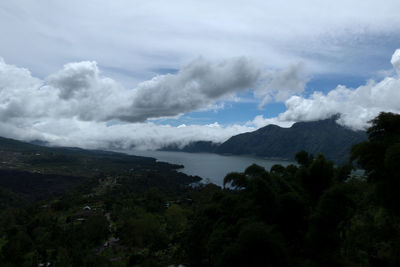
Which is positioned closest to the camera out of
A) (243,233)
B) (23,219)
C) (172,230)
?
(243,233)

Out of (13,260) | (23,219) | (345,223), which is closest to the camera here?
(345,223)

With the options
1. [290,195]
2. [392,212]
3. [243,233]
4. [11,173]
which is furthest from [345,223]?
[11,173]

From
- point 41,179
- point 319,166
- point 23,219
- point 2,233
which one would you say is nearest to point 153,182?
point 41,179

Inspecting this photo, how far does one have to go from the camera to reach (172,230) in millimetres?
45875

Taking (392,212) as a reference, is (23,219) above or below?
below

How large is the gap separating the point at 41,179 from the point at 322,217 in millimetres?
164329

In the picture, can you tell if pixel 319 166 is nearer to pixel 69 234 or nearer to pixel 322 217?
pixel 322 217

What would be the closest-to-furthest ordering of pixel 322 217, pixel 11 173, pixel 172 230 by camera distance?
pixel 322 217 < pixel 172 230 < pixel 11 173

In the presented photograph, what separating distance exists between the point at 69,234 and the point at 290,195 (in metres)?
41.9

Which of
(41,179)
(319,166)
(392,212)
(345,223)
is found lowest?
(41,179)

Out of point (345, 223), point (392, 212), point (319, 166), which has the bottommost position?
point (345, 223)

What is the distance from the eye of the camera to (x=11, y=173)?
150875mm

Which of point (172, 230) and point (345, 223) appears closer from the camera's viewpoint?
point (345, 223)

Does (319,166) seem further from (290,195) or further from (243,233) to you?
(243,233)
